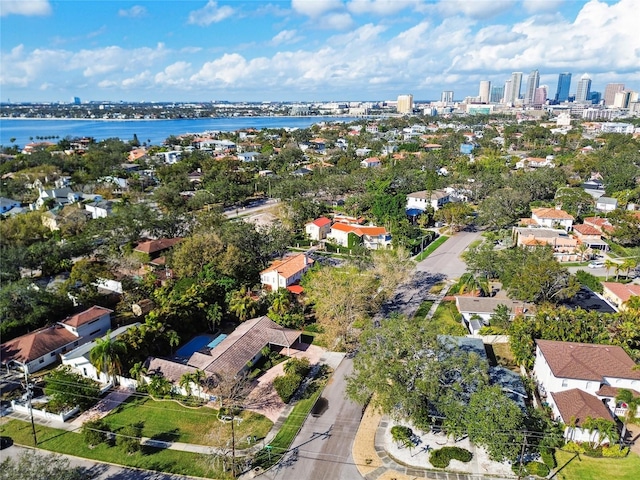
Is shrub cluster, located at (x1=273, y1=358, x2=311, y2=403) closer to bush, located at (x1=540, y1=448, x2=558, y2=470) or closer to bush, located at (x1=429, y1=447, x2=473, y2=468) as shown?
bush, located at (x1=429, y1=447, x2=473, y2=468)

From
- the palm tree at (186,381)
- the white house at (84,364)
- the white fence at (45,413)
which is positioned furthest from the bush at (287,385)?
the white fence at (45,413)

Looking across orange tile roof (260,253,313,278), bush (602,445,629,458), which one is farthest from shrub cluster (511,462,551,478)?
orange tile roof (260,253,313,278)

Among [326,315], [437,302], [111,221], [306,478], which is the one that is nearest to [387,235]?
[437,302]

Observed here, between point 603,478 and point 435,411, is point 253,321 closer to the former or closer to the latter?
point 435,411

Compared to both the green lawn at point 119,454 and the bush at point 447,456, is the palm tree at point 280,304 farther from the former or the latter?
the bush at point 447,456

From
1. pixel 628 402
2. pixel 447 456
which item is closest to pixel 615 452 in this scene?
pixel 628 402

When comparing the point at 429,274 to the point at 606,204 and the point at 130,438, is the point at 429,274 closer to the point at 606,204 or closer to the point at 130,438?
the point at 130,438
